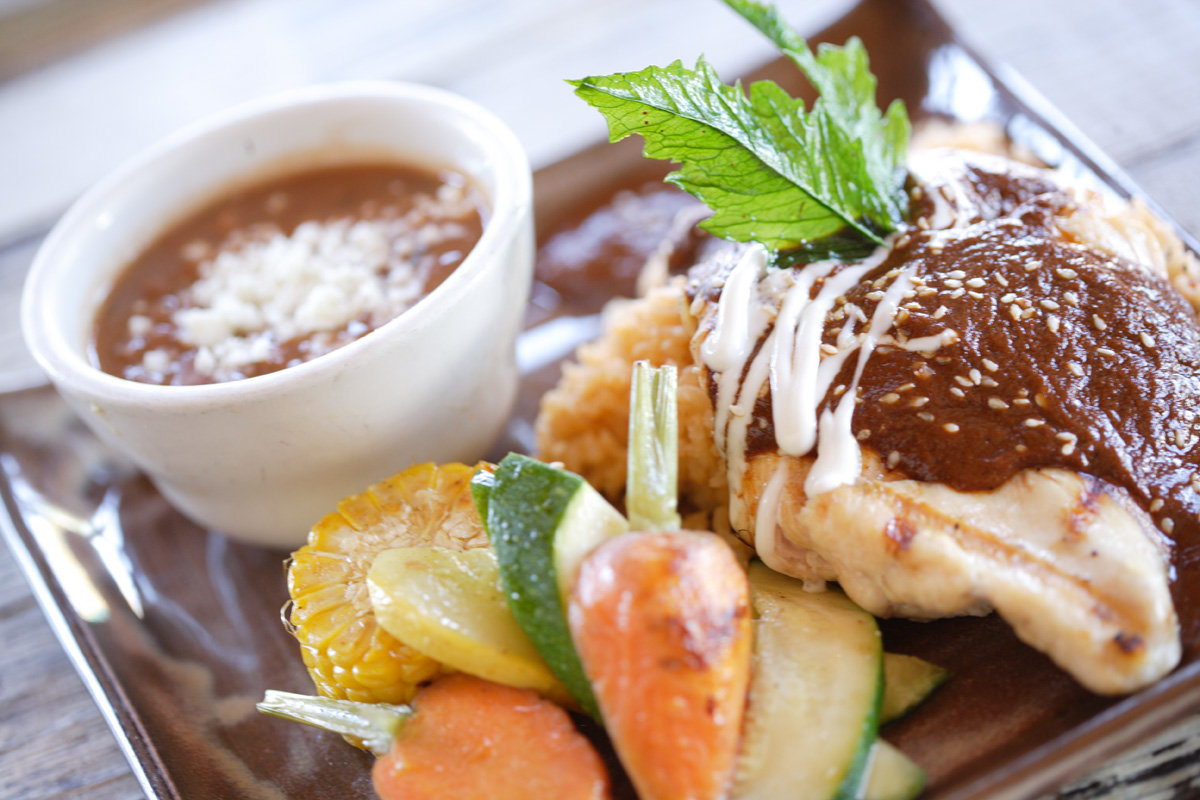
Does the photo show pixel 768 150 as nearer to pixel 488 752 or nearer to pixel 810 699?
pixel 810 699

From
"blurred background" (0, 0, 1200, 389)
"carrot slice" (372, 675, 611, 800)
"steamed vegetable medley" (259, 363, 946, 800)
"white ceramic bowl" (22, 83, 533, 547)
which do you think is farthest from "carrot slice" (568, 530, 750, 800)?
"blurred background" (0, 0, 1200, 389)

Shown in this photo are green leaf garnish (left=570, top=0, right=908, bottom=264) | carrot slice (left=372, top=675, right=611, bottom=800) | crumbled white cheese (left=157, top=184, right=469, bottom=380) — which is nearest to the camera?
carrot slice (left=372, top=675, right=611, bottom=800)

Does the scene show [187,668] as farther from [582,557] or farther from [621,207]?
[621,207]

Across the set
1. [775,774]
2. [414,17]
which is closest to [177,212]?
[775,774]

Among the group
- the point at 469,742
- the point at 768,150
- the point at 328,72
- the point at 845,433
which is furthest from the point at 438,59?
the point at 469,742

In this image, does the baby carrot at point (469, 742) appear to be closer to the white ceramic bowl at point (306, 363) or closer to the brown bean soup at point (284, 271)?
→ the white ceramic bowl at point (306, 363)

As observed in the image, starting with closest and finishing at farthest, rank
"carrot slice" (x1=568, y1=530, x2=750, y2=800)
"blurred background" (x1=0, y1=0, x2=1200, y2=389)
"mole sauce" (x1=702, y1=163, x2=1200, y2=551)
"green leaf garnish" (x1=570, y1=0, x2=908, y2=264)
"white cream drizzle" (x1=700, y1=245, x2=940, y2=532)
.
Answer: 1. "carrot slice" (x1=568, y1=530, x2=750, y2=800)
2. "mole sauce" (x1=702, y1=163, x2=1200, y2=551)
3. "white cream drizzle" (x1=700, y1=245, x2=940, y2=532)
4. "green leaf garnish" (x1=570, y1=0, x2=908, y2=264)
5. "blurred background" (x1=0, y1=0, x2=1200, y2=389)

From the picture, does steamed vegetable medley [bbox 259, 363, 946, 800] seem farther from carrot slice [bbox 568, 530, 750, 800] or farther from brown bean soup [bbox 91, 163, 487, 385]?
brown bean soup [bbox 91, 163, 487, 385]
